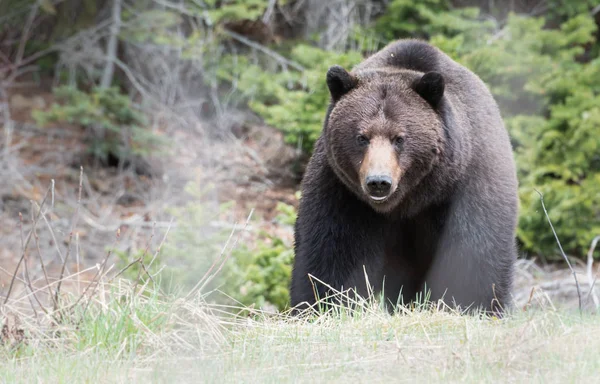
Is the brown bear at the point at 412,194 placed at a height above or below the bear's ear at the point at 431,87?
below

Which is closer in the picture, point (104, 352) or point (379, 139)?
point (104, 352)

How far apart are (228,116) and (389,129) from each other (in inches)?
333

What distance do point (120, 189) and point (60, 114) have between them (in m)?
1.63

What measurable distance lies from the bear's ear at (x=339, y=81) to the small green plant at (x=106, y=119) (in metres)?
6.63

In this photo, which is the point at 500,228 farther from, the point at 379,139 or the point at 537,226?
the point at 537,226

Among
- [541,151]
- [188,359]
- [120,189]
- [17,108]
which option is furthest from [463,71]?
[17,108]

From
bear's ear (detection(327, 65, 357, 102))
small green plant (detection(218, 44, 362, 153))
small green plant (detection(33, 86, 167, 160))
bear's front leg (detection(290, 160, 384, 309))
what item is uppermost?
bear's ear (detection(327, 65, 357, 102))

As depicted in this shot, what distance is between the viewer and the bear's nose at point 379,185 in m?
4.53

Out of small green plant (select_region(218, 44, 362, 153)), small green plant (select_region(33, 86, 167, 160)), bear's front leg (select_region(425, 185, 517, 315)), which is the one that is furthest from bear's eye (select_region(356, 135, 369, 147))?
small green plant (select_region(33, 86, 167, 160))

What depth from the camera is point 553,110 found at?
378 inches

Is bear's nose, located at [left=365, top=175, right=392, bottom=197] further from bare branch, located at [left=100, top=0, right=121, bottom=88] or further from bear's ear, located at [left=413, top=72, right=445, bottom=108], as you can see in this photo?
bare branch, located at [left=100, top=0, right=121, bottom=88]

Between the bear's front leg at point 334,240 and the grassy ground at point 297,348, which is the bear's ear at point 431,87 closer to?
the bear's front leg at point 334,240

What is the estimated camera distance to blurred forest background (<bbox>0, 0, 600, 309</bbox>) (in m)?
9.12

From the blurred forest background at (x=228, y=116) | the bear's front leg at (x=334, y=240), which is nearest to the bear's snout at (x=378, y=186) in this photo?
the bear's front leg at (x=334, y=240)
